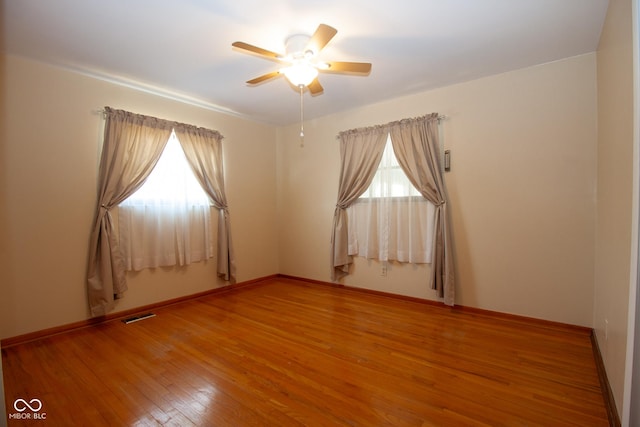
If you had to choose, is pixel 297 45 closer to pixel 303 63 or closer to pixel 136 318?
pixel 303 63

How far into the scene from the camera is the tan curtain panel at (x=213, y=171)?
3730 mm

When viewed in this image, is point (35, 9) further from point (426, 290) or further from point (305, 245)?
point (426, 290)

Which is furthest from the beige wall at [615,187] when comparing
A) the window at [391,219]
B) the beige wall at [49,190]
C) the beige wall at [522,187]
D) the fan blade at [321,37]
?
the beige wall at [49,190]

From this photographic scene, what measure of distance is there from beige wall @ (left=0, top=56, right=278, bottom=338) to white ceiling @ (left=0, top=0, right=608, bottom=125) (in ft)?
0.73

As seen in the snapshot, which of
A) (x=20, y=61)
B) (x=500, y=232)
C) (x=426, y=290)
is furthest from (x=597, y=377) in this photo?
(x=20, y=61)

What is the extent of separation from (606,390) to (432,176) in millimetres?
2272

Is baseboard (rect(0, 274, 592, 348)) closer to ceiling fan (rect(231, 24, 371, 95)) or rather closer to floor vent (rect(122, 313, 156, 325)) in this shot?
floor vent (rect(122, 313, 156, 325))

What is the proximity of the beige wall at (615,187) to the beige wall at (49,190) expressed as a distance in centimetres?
422

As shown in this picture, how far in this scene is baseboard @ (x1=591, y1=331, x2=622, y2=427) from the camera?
5.08ft

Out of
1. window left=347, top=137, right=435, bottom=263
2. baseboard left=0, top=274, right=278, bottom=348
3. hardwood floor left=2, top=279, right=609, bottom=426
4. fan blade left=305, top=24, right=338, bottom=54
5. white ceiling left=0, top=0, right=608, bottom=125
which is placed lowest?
A: hardwood floor left=2, top=279, right=609, bottom=426

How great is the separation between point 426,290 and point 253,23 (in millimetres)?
3381

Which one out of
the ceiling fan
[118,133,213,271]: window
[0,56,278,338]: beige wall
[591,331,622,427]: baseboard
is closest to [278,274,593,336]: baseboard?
[591,331,622,427]: baseboard

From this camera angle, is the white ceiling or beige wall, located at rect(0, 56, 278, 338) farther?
beige wall, located at rect(0, 56, 278, 338)

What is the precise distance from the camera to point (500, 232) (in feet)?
9.95
